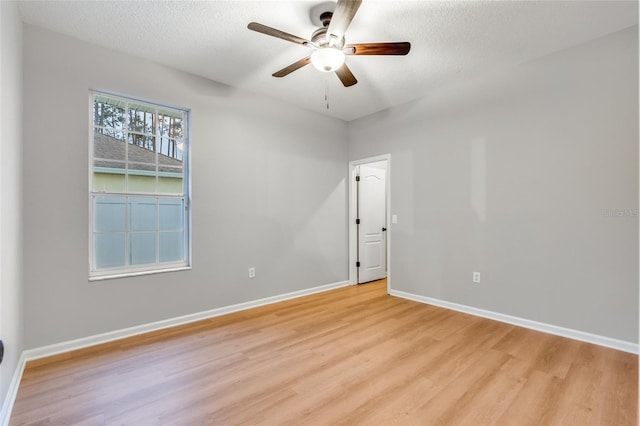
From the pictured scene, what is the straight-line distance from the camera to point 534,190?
3.12m

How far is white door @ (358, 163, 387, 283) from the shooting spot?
517 centimetres

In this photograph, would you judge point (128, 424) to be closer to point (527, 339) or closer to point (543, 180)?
point (527, 339)

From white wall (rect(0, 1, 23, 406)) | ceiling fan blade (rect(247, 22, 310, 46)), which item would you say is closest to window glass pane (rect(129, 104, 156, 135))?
white wall (rect(0, 1, 23, 406))

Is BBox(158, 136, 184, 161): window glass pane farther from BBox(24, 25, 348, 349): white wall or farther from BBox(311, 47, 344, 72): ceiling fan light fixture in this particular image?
BBox(311, 47, 344, 72): ceiling fan light fixture

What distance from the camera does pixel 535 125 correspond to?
→ 10.2ft

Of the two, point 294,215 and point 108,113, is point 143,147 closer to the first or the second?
point 108,113

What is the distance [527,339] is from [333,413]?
2130 millimetres

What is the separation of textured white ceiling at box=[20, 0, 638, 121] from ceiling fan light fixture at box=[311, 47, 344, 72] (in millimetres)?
354

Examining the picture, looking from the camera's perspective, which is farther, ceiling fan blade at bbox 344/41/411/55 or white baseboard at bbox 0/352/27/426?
ceiling fan blade at bbox 344/41/411/55

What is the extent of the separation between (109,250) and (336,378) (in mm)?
2406

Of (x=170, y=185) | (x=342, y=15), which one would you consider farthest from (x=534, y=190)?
(x=170, y=185)

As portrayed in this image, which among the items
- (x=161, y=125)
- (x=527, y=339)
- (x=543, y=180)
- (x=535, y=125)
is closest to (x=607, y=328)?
(x=527, y=339)

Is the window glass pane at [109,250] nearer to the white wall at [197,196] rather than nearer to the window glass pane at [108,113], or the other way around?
the white wall at [197,196]

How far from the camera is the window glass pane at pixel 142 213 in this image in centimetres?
308
